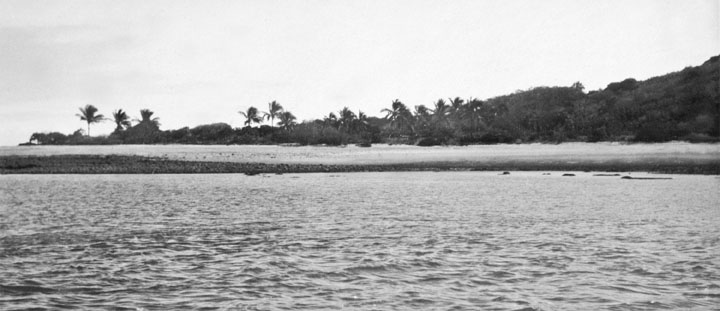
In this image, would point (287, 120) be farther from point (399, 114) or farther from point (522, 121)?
point (522, 121)

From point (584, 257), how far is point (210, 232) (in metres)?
11.1

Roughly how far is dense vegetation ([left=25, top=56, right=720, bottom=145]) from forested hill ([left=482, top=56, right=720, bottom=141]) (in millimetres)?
166

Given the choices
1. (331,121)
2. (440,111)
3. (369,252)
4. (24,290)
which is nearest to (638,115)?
(440,111)

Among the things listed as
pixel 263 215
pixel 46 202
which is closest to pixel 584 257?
pixel 263 215

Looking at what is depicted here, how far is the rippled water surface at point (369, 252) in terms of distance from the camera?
1171 cm

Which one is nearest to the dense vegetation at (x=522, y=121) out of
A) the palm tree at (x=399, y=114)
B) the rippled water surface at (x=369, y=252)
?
the palm tree at (x=399, y=114)

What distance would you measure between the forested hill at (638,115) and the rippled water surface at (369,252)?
5548 centimetres

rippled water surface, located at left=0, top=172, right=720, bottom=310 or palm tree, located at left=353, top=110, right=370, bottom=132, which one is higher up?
palm tree, located at left=353, top=110, right=370, bottom=132

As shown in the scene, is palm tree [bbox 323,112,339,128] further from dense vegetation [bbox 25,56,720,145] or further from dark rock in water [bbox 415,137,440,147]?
dark rock in water [bbox 415,137,440,147]

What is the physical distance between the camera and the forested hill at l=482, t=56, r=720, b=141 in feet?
289

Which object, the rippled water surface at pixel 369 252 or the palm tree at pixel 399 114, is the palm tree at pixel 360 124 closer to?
the palm tree at pixel 399 114

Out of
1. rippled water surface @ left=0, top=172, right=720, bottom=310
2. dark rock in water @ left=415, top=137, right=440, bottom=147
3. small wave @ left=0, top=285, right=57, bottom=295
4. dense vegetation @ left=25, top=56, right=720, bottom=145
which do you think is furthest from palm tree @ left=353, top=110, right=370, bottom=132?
small wave @ left=0, top=285, right=57, bottom=295

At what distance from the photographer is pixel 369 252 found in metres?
16.4

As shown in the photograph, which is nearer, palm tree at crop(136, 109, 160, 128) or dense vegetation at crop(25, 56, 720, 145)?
dense vegetation at crop(25, 56, 720, 145)
